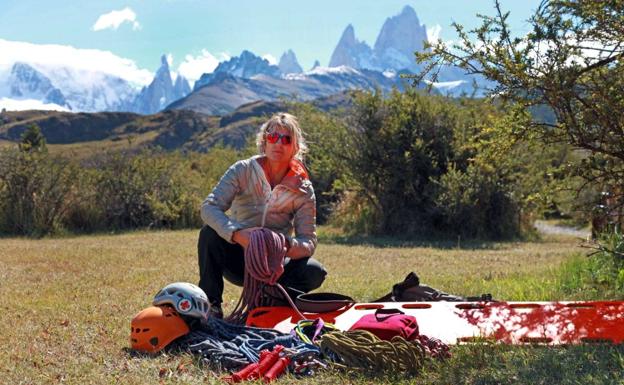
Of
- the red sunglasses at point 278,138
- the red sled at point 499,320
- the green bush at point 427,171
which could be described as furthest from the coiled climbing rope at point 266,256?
the green bush at point 427,171

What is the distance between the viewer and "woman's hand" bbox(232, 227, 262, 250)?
14.0 ft

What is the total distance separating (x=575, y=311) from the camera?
164 inches

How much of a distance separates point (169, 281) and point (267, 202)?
2713mm

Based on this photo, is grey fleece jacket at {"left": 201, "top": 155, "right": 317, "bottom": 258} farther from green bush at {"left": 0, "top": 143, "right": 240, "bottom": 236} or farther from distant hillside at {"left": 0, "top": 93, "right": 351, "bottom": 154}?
distant hillside at {"left": 0, "top": 93, "right": 351, "bottom": 154}

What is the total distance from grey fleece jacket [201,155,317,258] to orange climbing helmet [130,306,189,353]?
84cm

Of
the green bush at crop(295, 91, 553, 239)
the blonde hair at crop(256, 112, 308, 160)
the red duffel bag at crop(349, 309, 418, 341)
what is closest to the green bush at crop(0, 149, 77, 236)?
the green bush at crop(295, 91, 553, 239)

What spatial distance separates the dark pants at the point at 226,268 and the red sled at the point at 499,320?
0.35 meters

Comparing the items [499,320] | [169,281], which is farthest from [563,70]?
[169,281]

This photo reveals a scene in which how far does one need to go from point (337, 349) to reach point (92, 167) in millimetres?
12843

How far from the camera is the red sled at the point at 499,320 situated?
370cm

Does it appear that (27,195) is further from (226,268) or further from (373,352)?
(373,352)

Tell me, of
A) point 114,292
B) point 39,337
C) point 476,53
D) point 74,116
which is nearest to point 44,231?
point 114,292

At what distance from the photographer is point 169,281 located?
6867 mm

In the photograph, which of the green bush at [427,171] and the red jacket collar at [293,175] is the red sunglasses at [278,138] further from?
the green bush at [427,171]
